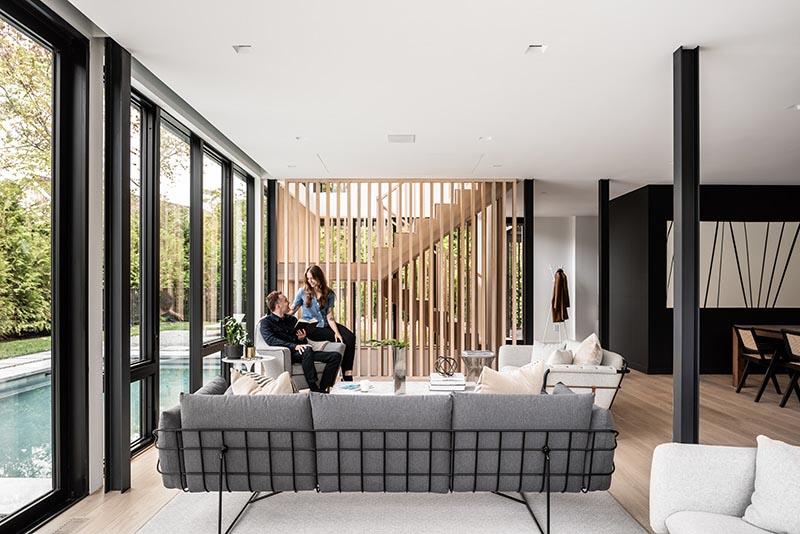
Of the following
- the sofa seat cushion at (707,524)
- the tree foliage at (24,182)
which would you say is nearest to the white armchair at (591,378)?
the sofa seat cushion at (707,524)

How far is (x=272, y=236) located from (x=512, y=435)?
6.32 meters

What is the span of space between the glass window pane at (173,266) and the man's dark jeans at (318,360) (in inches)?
46.5

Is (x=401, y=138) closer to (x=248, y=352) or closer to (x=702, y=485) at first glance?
(x=248, y=352)

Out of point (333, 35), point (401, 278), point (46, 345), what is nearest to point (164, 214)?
point (46, 345)

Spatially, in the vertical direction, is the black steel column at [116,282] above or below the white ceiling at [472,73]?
below

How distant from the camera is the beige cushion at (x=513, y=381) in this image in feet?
12.7

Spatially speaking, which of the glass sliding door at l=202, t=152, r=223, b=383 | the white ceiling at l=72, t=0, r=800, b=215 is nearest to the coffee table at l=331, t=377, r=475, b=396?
the glass sliding door at l=202, t=152, r=223, b=383

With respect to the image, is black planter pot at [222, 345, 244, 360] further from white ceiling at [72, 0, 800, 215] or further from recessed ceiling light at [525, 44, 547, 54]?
recessed ceiling light at [525, 44, 547, 54]

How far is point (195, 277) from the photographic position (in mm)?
6160

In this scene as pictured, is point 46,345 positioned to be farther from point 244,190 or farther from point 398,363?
point 244,190

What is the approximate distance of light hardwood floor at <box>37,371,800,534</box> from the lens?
3568mm

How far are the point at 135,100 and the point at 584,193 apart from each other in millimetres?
7142

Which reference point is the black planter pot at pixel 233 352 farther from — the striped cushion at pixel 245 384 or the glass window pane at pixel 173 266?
the striped cushion at pixel 245 384

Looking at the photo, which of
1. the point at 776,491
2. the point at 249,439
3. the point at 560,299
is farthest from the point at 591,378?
the point at 560,299
